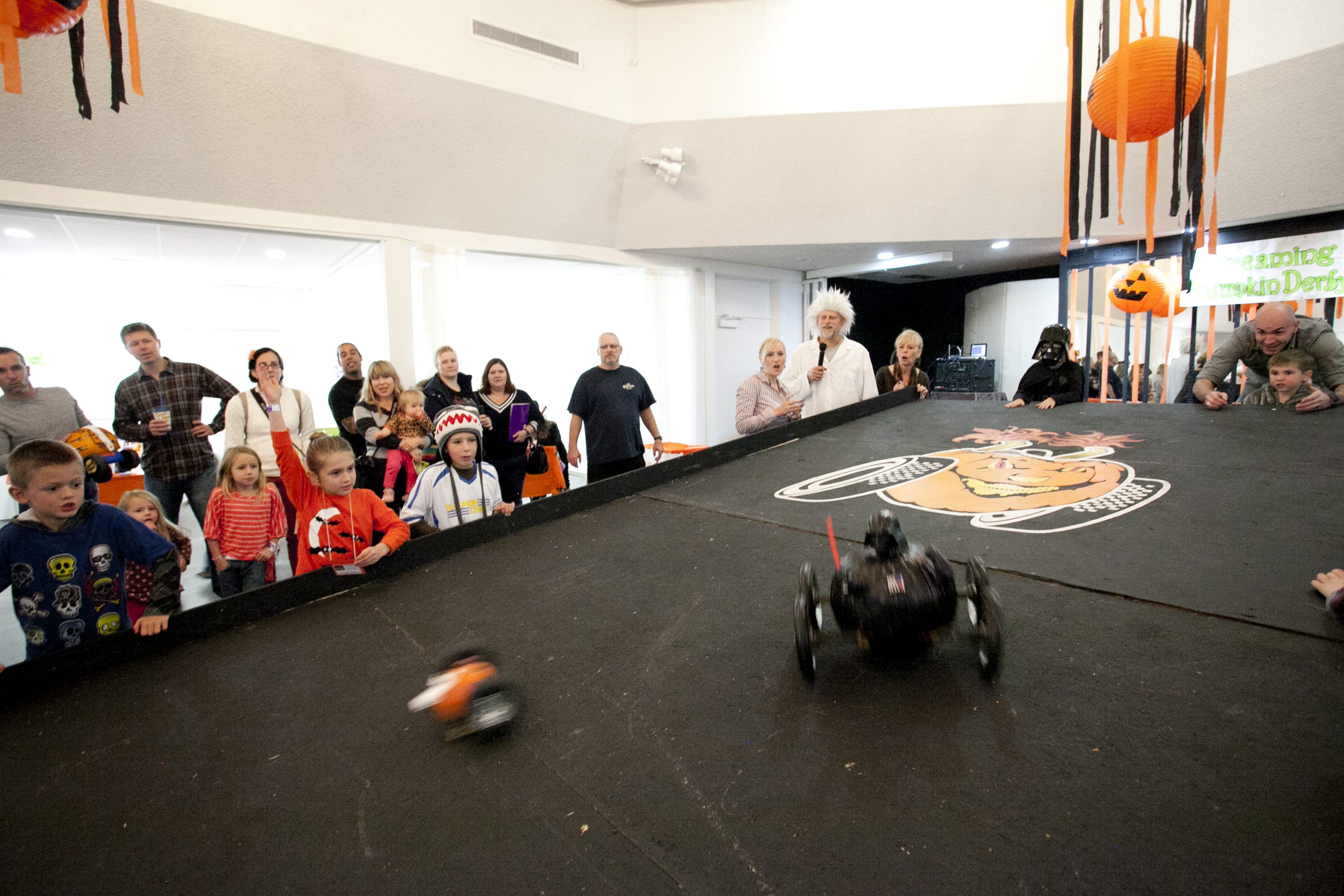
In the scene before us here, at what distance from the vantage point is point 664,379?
758cm

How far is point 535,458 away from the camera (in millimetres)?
3885

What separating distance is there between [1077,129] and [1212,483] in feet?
4.60

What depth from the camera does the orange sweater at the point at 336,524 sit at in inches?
73.8


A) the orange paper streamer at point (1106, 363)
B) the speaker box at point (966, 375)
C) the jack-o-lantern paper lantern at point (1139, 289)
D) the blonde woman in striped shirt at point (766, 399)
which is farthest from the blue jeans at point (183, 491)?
the speaker box at point (966, 375)

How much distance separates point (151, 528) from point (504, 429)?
195 centimetres

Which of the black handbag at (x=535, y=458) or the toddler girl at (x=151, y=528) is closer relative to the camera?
A: the toddler girl at (x=151, y=528)

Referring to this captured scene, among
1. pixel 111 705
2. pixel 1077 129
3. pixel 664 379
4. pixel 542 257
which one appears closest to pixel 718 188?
pixel 542 257

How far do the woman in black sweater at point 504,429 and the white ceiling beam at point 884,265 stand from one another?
5611mm

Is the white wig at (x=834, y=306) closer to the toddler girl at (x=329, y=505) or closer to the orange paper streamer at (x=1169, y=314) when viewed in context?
the toddler girl at (x=329, y=505)

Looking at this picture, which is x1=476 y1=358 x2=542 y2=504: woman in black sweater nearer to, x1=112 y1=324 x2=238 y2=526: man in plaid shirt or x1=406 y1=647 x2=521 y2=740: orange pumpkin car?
x1=112 y1=324 x2=238 y2=526: man in plaid shirt

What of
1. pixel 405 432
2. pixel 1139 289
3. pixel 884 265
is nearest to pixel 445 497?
pixel 405 432

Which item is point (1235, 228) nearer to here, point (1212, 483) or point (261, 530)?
point (1212, 483)

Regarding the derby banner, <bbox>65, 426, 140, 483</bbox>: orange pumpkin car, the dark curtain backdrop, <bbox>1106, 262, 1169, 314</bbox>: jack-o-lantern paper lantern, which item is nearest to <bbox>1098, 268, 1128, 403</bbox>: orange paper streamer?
<bbox>1106, 262, 1169, 314</bbox>: jack-o-lantern paper lantern

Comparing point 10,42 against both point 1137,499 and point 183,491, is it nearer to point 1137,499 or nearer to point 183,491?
point 183,491
